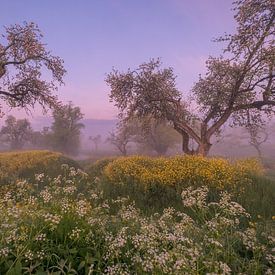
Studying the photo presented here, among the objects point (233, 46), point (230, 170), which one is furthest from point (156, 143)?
point (230, 170)

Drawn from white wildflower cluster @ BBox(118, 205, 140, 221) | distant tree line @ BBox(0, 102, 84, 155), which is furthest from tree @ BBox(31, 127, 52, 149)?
white wildflower cluster @ BBox(118, 205, 140, 221)

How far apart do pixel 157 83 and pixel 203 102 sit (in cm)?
397

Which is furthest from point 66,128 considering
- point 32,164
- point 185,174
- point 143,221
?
point 143,221

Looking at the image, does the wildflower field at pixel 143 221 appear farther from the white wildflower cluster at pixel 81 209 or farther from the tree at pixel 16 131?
the tree at pixel 16 131

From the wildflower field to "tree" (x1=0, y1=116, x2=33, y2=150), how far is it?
60.1 meters

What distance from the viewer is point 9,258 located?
5.82 meters

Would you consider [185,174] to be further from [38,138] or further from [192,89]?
[38,138]

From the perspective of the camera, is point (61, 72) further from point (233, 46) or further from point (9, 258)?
point (9, 258)

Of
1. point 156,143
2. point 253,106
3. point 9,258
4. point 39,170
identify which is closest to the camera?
point 9,258

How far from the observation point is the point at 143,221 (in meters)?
6.81

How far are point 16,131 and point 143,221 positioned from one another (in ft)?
269

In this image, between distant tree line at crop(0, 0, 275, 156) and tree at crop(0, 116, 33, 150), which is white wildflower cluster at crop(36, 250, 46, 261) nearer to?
distant tree line at crop(0, 0, 275, 156)

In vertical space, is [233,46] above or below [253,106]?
above

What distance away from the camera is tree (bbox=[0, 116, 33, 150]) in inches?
3226
